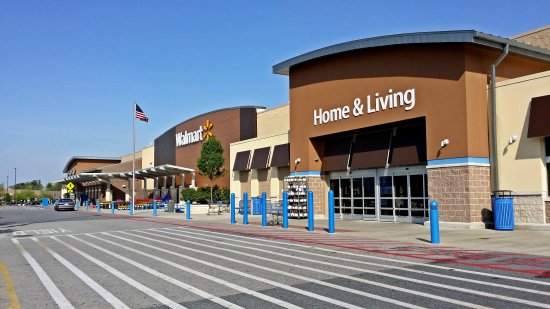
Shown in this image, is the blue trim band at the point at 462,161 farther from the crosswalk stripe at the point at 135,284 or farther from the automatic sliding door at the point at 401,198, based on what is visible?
the crosswalk stripe at the point at 135,284

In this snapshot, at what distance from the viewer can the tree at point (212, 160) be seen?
129 ft

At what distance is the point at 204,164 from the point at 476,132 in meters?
24.6

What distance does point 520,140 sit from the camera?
17812mm

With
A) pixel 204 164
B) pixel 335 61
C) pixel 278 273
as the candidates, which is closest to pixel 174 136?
pixel 204 164

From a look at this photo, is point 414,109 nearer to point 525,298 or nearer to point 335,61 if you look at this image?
point 335,61

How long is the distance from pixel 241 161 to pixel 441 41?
20.4 metres

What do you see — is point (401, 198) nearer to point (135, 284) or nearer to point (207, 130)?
point (135, 284)

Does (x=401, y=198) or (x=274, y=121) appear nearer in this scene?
(x=401, y=198)

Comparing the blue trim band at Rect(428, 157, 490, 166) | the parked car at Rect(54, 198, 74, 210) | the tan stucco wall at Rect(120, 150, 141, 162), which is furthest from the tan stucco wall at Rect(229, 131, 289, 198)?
the tan stucco wall at Rect(120, 150, 141, 162)

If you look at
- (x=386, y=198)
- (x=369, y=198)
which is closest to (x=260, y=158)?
(x=369, y=198)

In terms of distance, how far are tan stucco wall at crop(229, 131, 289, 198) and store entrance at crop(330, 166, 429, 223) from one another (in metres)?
6.69

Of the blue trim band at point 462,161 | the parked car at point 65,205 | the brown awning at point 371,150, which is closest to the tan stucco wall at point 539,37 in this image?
the blue trim band at point 462,161

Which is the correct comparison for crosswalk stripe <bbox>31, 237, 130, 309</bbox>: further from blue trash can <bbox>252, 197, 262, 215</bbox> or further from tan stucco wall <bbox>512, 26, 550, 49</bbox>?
tan stucco wall <bbox>512, 26, 550, 49</bbox>

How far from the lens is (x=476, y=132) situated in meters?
18.5
